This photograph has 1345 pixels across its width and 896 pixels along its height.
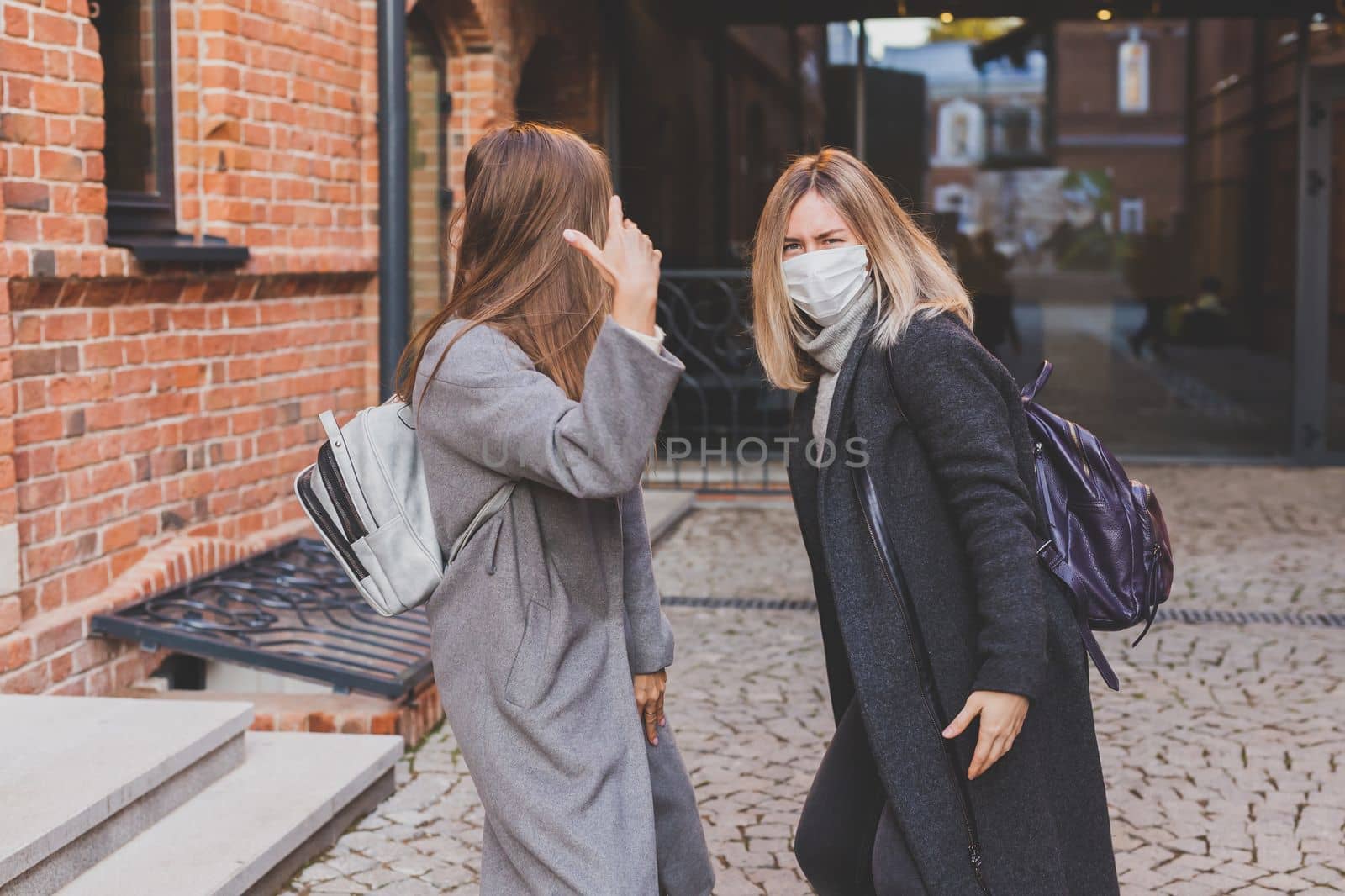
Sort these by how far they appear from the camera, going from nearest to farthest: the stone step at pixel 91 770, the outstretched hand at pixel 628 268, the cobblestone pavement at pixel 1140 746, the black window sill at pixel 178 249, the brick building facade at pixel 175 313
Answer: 1. the outstretched hand at pixel 628 268
2. the stone step at pixel 91 770
3. the cobblestone pavement at pixel 1140 746
4. the brick building facade at pixel 175 313
5. the black window sill at pixel 178 249

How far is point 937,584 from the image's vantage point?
224 cm

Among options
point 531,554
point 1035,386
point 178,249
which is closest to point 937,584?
point 1035,386

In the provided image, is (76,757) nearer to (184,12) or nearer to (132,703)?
(132,703)

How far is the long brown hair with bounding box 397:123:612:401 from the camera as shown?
2.16m

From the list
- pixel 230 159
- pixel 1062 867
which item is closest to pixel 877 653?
pixel 1062 867

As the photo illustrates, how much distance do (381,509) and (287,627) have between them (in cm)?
252

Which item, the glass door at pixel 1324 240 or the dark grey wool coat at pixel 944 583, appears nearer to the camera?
the dark grey wool coat at pixel 944 583

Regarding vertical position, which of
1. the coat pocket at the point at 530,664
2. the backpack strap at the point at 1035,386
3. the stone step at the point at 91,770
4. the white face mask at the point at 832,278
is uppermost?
the white face mask at the point at 832,278

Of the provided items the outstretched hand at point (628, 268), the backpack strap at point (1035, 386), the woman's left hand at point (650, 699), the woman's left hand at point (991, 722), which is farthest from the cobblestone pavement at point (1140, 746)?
the outstretched hand at point (628, 268)

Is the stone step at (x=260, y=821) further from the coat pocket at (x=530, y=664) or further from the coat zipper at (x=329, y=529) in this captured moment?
the coat pocket at (x=530, y=664)

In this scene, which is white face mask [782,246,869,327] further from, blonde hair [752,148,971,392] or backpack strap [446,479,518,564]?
backpack strap [446,479,518,564]

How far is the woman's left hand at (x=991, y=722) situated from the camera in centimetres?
217

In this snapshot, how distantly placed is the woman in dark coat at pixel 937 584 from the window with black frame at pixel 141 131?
2990 mm

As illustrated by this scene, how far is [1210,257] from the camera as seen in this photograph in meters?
10.4
